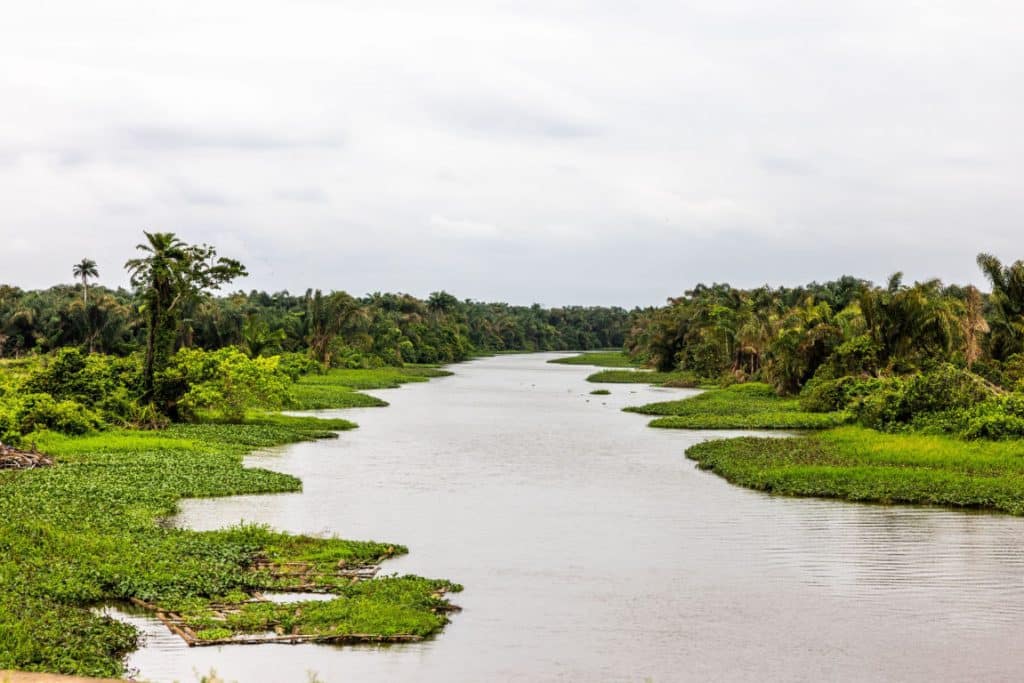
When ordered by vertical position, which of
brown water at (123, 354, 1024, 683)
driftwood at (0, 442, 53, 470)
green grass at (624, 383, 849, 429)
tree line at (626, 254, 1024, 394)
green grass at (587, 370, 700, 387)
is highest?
tree line at (626, 254, 1024, 394)

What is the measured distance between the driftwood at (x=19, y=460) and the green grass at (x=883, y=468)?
18957 mm

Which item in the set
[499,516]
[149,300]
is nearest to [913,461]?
[499,516]

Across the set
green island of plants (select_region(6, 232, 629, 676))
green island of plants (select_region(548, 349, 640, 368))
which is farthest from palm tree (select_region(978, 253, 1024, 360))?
green island of plants (select_region(548, 349, 640, 368))

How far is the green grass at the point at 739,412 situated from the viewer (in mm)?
43938

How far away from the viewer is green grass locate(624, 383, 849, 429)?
43938 mm

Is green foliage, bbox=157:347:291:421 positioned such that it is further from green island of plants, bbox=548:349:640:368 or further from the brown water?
green island of plants, bbox=548:349:640:368

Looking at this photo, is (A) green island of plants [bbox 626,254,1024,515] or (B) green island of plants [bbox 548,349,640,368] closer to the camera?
(A) green island of plants [bbox 626,254,1024,515]

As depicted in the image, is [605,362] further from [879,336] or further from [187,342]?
[879,336]

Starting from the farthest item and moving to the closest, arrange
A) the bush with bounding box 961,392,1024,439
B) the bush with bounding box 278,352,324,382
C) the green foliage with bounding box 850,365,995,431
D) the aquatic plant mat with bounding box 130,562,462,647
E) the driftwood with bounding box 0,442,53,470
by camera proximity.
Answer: the bush with bounding box 278,352,324,382 < the green foliage with bounding box 850,365,995,431 < the bush with bounding box 961,392,1024,439 < the driftwood with bounding box 0,442,53,470 < the aquatic plant mat with bounding box 130,562,462,647

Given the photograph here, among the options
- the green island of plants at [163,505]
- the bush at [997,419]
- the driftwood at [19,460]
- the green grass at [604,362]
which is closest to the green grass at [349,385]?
the green island of plants at [163,505]

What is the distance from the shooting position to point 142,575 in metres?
15.8

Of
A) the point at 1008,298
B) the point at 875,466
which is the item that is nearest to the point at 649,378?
the point at 1008,298

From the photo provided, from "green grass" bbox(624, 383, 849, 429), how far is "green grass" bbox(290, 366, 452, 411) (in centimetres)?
1593

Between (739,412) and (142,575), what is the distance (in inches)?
1519
